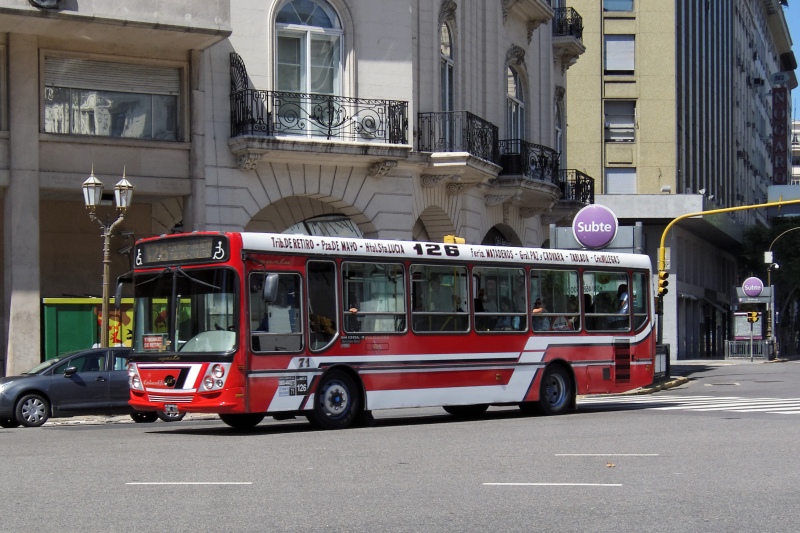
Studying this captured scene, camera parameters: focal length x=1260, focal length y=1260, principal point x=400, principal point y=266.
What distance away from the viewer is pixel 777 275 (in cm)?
7656

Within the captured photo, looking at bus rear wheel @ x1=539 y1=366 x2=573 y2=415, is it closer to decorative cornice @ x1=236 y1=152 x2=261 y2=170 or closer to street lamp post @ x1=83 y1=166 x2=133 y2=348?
street lamp post @ x1=83 y1=166 x2=133 y2=348

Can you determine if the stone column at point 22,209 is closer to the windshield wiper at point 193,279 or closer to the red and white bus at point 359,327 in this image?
the red and white bus at point 359,327

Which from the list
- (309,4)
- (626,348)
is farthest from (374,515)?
(309,4)

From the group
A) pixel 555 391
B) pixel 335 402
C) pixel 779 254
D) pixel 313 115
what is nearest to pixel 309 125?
pixel 313 115

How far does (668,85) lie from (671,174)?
4464mm

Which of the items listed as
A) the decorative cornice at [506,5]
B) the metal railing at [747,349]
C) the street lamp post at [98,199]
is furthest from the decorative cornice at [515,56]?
the metal railing at [747,349]

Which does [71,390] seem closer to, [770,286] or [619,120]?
[619,120]

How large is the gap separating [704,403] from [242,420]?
1038 centimetres

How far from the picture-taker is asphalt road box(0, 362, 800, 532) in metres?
8.73

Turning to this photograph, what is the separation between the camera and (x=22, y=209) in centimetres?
2645

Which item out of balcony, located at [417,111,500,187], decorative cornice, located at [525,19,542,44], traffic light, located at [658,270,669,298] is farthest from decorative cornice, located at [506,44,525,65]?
traffic light, located at [658,270,669,298]

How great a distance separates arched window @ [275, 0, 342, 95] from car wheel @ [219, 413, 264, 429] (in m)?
11.7

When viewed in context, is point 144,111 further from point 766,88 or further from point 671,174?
point 766,88

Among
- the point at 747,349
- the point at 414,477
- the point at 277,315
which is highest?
the point at 277,315
